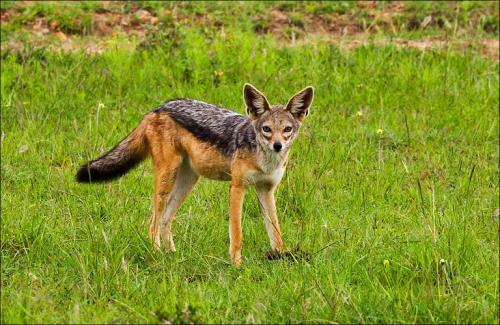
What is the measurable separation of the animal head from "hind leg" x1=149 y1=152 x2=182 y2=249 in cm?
73

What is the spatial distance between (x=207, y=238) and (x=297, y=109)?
3.75ft

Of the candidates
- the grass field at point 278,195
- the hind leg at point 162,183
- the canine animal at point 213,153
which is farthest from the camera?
the hind leg at point 162,183

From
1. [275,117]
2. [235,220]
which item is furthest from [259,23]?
[235,220]

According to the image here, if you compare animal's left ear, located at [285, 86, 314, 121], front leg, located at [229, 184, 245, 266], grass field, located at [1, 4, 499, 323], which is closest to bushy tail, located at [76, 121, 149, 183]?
grass field, located at [1, 4, 499, 323]

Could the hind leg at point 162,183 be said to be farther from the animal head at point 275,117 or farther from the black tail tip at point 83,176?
the animal head at point 275,117

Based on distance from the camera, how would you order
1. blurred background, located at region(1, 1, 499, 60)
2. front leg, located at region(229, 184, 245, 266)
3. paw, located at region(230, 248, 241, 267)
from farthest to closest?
blurred background, located at region(1, 1, 499, 60) < front leg, located at region(229, 184, 245, 266) < paw, located at region(230, 248, 241, 267)

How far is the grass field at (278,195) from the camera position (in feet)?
20.3

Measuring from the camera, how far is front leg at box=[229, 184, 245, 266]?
24.2 feet

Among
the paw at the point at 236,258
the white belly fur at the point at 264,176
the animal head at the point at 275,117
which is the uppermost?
the animal head at the point at 275,117

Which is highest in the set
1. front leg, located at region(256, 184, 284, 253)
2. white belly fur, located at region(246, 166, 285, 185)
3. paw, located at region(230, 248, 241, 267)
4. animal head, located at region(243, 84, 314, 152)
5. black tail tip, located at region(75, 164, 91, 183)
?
animal head, located at region(243, 84, 314, 152)

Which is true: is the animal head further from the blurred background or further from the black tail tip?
the blurred background

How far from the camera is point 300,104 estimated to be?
7625 millimetres

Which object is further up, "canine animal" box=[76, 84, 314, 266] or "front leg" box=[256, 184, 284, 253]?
"canine animal" box=[76, 84, 314, 266]

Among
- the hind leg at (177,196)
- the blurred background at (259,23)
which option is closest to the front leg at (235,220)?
the hind leg at (177,196)
